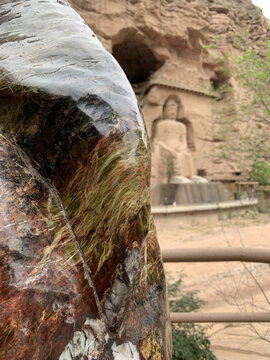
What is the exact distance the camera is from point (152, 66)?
16.5 m

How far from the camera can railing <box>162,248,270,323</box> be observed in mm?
1708

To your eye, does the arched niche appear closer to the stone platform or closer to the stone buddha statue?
the stone buddha statue

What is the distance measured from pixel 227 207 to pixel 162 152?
15.1ft

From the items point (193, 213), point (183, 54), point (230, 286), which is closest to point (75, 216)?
point (230, 286)

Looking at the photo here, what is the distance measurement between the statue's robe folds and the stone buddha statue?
13494 millimetres

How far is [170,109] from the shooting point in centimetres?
1545

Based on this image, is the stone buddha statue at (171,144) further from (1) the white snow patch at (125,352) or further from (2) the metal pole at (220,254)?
(1) the white snow patch at (125,352)

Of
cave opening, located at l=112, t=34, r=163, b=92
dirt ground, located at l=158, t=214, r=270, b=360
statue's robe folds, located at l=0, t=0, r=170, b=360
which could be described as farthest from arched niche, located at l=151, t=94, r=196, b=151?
statue's robe folds, located at l=0, t=0, r=170, b=360

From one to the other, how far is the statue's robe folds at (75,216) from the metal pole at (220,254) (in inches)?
34.7

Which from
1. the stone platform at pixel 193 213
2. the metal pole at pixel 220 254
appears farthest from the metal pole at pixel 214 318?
the stone platform at pixel 193 213

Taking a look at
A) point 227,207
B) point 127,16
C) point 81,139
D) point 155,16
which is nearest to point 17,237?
point 81,139

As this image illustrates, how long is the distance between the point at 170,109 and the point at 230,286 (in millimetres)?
12478

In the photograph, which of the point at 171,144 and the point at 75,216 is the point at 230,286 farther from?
the point at 171,144

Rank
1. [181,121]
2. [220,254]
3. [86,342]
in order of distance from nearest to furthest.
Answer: [86,342] < [220,254] < [181,121]
